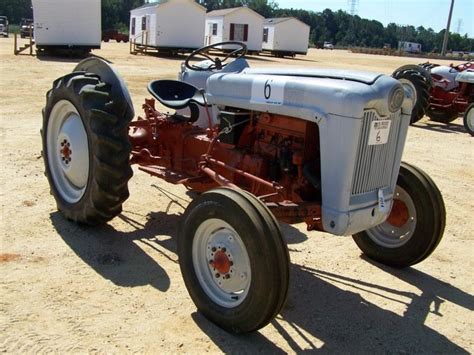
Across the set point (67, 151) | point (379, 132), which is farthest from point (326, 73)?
point (67, 151)

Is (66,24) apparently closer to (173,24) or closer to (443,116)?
(173,24)

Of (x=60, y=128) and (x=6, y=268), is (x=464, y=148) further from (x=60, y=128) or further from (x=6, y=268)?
(x=6, y=268)

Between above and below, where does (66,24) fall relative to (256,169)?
above

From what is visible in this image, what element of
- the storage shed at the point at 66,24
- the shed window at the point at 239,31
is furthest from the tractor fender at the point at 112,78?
the shed window at the point at 239,31

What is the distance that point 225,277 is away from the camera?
10.6 ft

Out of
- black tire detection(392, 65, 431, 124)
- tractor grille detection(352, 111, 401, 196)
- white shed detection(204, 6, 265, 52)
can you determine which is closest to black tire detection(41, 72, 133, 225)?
tractor grille detection(352, 111, 401, 196)

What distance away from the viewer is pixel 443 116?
1246cm

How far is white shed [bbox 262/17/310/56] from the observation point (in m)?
37.9

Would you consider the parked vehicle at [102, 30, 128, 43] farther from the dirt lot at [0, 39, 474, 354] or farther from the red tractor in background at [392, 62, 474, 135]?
the dirt lot at [0, 39, 474, 354]

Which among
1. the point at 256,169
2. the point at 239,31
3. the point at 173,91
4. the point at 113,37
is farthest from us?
the point at 113,37

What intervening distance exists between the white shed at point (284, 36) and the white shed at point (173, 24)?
9576 millimetres

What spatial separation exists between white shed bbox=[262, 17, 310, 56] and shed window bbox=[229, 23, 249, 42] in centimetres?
353

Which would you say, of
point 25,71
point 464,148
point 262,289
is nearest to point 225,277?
point 262,289

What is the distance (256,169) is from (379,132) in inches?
37.9
